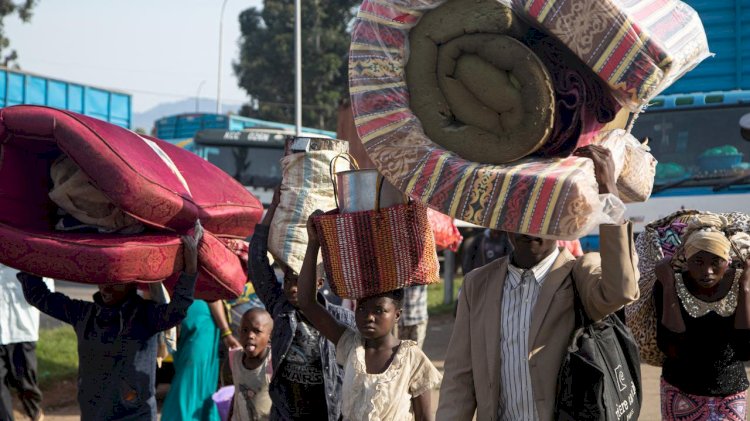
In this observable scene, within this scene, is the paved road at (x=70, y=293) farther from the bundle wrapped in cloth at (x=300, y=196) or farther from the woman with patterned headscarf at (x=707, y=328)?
the woman with patterned headscarf at (x=707, y=328)

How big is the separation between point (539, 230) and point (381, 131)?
73 cm

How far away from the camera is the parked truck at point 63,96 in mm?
15188

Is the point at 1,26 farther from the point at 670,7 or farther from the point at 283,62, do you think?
the point at 670,7

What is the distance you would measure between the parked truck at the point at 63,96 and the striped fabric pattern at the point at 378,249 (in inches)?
465

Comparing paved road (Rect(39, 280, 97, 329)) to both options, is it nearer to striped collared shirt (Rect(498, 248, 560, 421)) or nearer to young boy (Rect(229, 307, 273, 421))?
young boy (Rect(229, 307, 273, 421))

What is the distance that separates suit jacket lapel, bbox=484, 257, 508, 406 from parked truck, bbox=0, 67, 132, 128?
1233 cm

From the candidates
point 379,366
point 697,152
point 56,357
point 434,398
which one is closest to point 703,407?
point 379,366

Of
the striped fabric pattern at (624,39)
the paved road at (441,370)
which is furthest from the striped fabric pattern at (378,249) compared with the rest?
the paved road at (441,370)

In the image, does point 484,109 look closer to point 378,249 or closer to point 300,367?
point 378,249

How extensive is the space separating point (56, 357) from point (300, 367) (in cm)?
667

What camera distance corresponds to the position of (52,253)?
4.36 m

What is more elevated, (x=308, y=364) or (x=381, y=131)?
(x=381, y=131)

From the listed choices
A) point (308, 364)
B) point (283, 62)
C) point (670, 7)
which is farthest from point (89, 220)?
point (283, 62)

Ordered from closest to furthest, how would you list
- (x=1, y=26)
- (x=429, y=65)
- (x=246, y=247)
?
(x=429, y=65) < (x=246, y=247) < (x=1, y=26)
